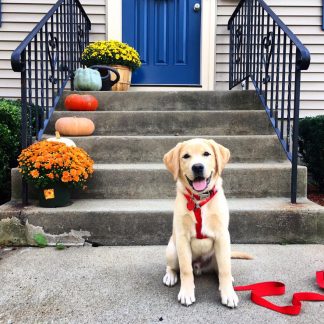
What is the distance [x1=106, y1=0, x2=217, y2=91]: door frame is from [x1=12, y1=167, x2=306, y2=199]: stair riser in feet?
8.27

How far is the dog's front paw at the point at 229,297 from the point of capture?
204 cm

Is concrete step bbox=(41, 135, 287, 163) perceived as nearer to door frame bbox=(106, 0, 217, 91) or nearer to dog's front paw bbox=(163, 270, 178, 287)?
dog's front paw bbox=(163, 270, 178, 287)

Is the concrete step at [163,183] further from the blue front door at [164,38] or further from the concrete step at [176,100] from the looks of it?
the blue front door at [164,38]

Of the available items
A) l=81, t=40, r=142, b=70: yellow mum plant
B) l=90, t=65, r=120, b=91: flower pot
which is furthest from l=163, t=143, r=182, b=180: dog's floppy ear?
l=81, t=40, r=142, b=70: yellow mum plant

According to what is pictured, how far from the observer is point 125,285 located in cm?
233

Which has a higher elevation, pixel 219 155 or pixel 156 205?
pixel 219 155

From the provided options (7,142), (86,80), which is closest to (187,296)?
(7,142)

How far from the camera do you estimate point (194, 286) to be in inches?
86.9

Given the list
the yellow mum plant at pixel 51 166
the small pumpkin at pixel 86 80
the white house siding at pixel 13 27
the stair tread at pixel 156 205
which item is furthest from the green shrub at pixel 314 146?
the white house siding at pixel 13 27

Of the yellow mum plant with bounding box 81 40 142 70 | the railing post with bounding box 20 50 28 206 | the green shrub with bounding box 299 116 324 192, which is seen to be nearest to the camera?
the railing post with bounding box 20 50 28 206

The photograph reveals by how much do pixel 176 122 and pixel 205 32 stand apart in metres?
2.02

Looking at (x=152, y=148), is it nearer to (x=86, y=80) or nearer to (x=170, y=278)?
(x=86, y=80)

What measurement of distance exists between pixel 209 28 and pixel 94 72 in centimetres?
193

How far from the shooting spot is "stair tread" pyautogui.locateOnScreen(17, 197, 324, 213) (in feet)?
10.00
